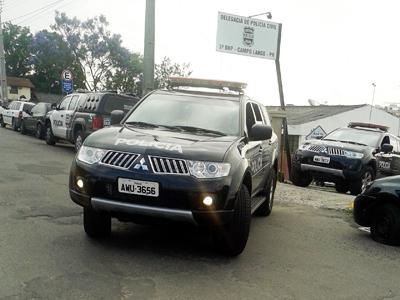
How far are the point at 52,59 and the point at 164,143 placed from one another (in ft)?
171

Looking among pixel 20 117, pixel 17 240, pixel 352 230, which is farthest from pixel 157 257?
pixel 20 117

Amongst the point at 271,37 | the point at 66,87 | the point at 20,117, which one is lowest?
the point at 20,117

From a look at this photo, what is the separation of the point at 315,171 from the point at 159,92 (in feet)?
19.1

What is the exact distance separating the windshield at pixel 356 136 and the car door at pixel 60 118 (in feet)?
26.1

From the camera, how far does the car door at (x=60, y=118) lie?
50.9 ft

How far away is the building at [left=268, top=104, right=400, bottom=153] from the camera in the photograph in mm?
29406

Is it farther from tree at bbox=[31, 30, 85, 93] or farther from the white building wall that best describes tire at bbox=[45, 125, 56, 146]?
tree at bbox=[31, 30, 85, 93]

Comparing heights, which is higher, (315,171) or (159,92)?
(159,92)

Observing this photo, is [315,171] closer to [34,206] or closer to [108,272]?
[34,206]

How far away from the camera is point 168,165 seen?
4.74m

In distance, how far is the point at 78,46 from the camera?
5006cm

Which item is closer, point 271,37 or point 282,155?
point 282,155

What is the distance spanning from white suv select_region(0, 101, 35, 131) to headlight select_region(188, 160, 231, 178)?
1857 cm

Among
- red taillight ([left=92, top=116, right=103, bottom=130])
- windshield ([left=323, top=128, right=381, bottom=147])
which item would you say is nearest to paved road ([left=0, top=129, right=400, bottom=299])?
windshield ([left=323, top=128, right=381, bottom=147])
